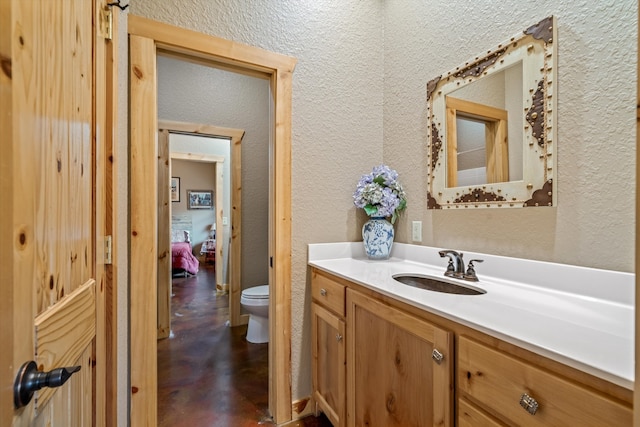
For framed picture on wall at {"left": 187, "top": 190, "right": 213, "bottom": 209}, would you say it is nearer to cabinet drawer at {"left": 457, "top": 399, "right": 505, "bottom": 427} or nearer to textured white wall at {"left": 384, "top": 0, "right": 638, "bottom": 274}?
textured white wall at {"left": 384, "top": 0, "right": 638, "bottom": 274}

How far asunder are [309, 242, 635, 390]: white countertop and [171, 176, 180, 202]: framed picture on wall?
→ 20.9 feet

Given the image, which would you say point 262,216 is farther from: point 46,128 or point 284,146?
point 46,128

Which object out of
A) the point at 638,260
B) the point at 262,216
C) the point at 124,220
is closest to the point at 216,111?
the point at 262,216

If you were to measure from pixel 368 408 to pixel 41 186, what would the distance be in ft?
4.30

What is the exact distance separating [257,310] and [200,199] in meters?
5.37

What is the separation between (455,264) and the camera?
136 cm

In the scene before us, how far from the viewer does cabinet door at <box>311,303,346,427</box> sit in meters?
1.40

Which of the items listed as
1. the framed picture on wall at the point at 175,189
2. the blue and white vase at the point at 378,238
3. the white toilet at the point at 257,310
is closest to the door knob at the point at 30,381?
the blue and white vase at the point at 378,238

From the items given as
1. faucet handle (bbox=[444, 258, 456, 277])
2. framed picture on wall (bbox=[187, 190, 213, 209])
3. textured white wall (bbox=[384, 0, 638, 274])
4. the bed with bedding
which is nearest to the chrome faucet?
faucet handle (bbox=[444, 258, 456, 277])

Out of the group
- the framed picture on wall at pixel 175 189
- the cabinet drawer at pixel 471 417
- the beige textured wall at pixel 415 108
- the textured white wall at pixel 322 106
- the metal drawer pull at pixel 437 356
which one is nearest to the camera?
the cabinet drawer at pixel 471 417

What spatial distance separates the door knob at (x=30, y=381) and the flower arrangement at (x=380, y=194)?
1464 mm

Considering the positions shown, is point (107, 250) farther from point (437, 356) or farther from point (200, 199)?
point (200, 199)

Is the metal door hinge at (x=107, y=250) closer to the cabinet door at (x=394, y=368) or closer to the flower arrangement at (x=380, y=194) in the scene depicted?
the cabinet door at (x=394, y=368)

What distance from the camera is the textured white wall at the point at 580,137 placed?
37.3 inches
